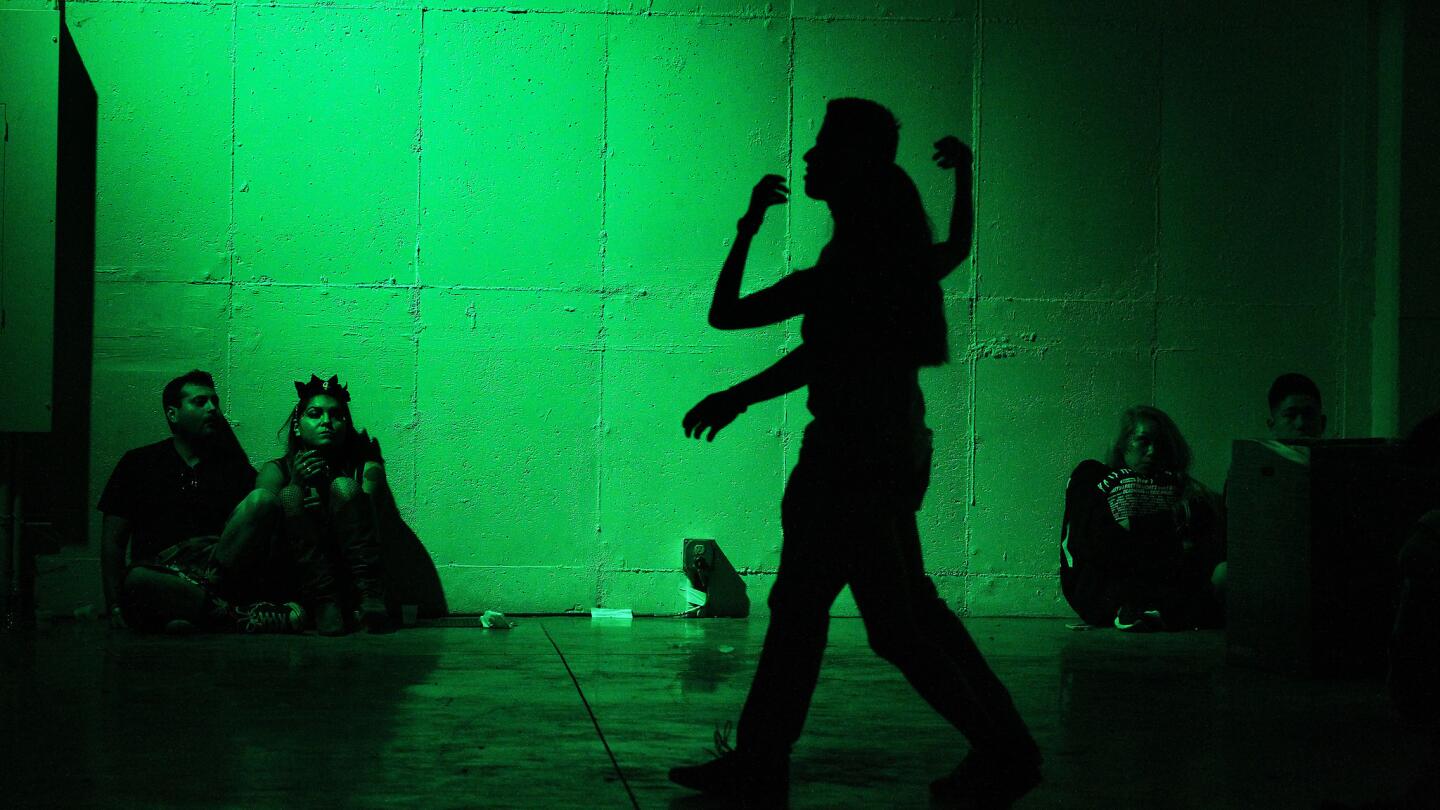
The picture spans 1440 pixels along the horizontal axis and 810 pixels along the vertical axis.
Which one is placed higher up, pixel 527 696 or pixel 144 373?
pixel 144 373

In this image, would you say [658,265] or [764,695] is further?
[658,265]

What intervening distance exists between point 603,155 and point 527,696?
12.1 feet

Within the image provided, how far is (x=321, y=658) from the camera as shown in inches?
256

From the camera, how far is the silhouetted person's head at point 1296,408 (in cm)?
800

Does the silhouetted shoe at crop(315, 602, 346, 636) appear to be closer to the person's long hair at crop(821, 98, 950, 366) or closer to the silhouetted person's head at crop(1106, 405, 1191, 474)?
the silhouetted person's head at crop(1106, 405, 1191, 474)

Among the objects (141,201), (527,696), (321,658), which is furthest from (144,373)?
(527,696)

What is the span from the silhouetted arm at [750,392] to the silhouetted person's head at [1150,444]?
185 inches

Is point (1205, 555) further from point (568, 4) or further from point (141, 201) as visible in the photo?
point (141, 201)

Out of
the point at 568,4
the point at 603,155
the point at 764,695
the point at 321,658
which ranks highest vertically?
the point at 568,4

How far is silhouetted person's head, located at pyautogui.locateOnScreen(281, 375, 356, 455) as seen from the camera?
7.74 m

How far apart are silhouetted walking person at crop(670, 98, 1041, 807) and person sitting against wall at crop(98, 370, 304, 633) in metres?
4.18

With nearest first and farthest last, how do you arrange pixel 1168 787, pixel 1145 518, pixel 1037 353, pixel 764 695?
pixel 764 695 < pixel 1168 787 < pixel 1145 518 < pixel 1037 353

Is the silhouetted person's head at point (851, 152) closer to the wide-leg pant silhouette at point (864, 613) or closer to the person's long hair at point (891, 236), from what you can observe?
the person's long hair at point (891, 236)

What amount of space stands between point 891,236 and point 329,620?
4.47 meters
